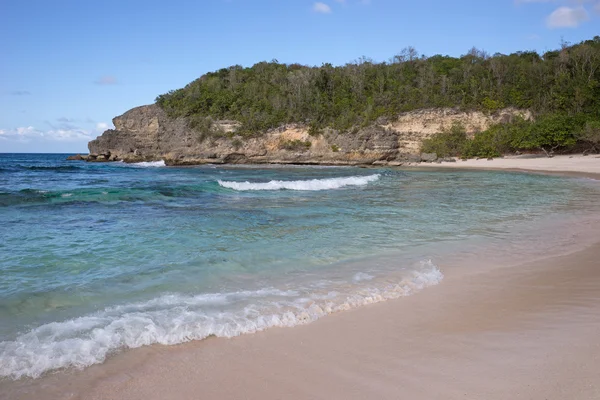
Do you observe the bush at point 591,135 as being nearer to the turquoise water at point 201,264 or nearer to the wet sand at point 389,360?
the turquoise water at point 201,264

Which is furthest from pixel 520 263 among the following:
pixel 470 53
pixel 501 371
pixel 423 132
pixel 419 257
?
pixel 470 53

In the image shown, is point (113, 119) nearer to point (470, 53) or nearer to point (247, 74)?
point (247, 74)

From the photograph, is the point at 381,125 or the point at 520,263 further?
the point at 381,125

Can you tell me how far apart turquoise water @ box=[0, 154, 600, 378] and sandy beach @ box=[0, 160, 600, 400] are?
287 millimetres

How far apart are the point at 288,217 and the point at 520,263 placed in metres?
6.19

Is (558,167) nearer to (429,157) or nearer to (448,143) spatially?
(429,157)

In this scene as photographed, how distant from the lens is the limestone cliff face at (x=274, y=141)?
160 ft

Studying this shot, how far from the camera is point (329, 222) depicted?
33.7 ft

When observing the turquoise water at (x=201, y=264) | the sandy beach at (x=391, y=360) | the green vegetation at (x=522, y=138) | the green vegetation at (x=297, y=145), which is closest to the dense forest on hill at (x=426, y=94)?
the green vegetation at (x=522, y=138)

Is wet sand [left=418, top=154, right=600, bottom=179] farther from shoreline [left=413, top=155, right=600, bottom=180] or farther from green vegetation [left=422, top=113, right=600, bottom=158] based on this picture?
green vegetation [left=422, top=113, right=600, bottom=158]

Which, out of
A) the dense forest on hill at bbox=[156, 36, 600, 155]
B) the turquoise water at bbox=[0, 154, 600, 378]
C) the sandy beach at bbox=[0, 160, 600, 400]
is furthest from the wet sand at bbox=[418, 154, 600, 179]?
the sandy beach at bbox=[0, 160, 600, 400]

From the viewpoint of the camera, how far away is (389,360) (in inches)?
130

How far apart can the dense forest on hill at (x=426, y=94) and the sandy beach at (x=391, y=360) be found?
39.9 m

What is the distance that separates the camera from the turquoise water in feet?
12.9
